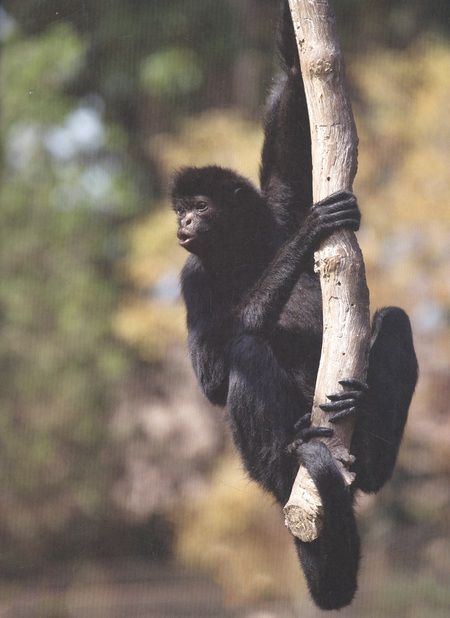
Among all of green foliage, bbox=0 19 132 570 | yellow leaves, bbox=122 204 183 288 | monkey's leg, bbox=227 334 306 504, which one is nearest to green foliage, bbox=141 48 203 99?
green foliage, bbox=0 19 132 570

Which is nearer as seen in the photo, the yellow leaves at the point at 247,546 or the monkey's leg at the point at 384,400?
the monkey's leg at the point at 384,400

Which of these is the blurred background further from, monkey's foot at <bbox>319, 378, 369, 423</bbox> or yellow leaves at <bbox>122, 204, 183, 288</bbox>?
monkey's foot at <bbox>319, 378, 369, 423</bbox>

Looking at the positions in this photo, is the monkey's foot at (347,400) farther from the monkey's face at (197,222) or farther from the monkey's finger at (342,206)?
the monkey's face at (197,222)

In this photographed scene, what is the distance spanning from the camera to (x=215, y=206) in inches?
220

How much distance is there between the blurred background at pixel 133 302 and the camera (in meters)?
13.5

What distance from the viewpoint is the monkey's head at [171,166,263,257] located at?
5.49 metres

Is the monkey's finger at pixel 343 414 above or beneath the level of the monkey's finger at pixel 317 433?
above

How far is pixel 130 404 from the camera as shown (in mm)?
15633

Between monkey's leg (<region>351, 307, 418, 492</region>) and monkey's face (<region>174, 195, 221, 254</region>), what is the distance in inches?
48.0

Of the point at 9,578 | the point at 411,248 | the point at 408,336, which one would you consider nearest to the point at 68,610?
the point at 9,578

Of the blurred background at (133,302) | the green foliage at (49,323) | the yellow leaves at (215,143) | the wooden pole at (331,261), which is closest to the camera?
the wooden pole at (331,261)

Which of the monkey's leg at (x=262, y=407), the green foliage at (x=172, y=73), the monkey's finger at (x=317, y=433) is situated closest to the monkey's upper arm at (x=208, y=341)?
the monkey's leg at (x=262, y=407)

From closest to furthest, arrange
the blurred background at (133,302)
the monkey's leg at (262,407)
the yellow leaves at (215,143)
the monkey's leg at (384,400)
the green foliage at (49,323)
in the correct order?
the monkey's leg at (262,407) → the monkey's leg at (384,400) → the yellow leaves at (215,143) → the blurred background at (133,302) → the green foliage at (49,323)

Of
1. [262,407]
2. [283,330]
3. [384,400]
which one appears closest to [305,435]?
[262,407]
